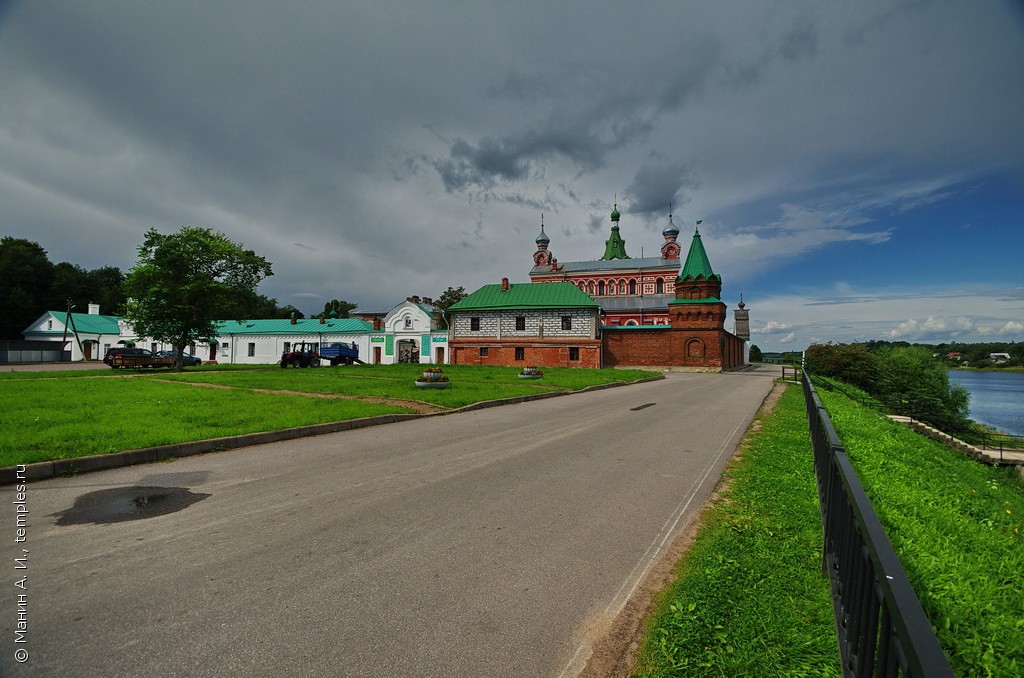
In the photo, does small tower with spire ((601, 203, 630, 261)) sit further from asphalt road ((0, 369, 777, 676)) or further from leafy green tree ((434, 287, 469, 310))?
asphalt road ((0, 369, 777, 676))

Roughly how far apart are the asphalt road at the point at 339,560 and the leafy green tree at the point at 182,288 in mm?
29733

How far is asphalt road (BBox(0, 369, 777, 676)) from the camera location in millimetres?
2766

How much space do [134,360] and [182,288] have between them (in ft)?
23.2

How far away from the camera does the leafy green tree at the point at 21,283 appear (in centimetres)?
5397

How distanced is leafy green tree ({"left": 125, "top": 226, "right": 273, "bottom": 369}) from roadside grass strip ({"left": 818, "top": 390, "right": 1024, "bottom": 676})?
119ft

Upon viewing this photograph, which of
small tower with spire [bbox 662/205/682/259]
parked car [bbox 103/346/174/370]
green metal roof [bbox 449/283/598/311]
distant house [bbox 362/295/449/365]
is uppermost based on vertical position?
small tower with spire [bbox 662/205/682/259]

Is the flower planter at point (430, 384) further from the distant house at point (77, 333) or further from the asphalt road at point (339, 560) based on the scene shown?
the distant house at point (77, 333)

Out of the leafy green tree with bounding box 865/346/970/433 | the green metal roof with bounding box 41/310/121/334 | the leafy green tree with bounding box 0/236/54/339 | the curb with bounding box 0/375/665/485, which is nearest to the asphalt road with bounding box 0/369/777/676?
the curb with bounding box 0/375/665/485

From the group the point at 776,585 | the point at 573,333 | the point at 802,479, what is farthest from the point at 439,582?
the point at 573,333

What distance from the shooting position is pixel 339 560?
12.8ft

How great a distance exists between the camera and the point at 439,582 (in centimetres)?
356

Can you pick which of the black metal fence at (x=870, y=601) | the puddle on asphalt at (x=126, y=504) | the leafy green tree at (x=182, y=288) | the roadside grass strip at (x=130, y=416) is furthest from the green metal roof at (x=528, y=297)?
the black metal fence at (x=870, y=601)

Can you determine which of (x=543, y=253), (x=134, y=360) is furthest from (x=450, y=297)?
(x=134, y=360)

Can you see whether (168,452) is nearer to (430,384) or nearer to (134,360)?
(430,384)
